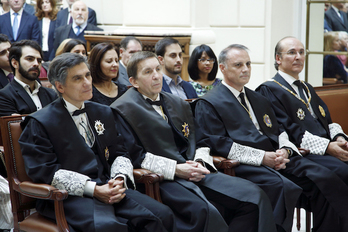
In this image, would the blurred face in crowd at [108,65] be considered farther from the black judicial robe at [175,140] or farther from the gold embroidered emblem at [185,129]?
the gold embroidered emblem at [185,129]

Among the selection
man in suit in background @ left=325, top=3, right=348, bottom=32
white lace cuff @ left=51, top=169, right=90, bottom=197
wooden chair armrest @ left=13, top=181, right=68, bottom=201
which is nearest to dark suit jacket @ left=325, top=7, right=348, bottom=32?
man in suit in background @ left=325, top=3, right=348, bottom=32

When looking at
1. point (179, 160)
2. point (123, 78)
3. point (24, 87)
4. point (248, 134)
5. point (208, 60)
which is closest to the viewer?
point (179, 160)

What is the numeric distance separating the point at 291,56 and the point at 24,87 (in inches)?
96.1

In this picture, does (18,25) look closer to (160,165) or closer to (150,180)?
(160,165)

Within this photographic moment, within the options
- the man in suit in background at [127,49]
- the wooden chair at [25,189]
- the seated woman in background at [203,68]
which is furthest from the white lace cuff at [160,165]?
the man in suit in background at [127,49]

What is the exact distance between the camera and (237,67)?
362cm

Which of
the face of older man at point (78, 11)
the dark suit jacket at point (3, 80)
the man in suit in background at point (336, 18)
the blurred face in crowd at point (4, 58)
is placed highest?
the face of older man at point (78, 11)

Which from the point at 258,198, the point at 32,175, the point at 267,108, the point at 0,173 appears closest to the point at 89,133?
the point at 32,175

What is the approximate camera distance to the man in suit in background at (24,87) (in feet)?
12.5

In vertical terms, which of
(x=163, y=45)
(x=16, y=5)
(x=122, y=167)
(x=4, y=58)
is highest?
(x=16, y=5)

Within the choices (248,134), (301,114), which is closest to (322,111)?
(301,114)

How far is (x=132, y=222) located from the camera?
2.64m

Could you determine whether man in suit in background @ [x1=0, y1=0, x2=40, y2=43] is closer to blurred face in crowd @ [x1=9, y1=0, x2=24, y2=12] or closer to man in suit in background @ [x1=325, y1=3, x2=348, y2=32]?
blurred face in crowd @ [x1=9, y1=0, x2=24, y2=12]

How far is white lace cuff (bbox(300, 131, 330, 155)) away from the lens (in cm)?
380
